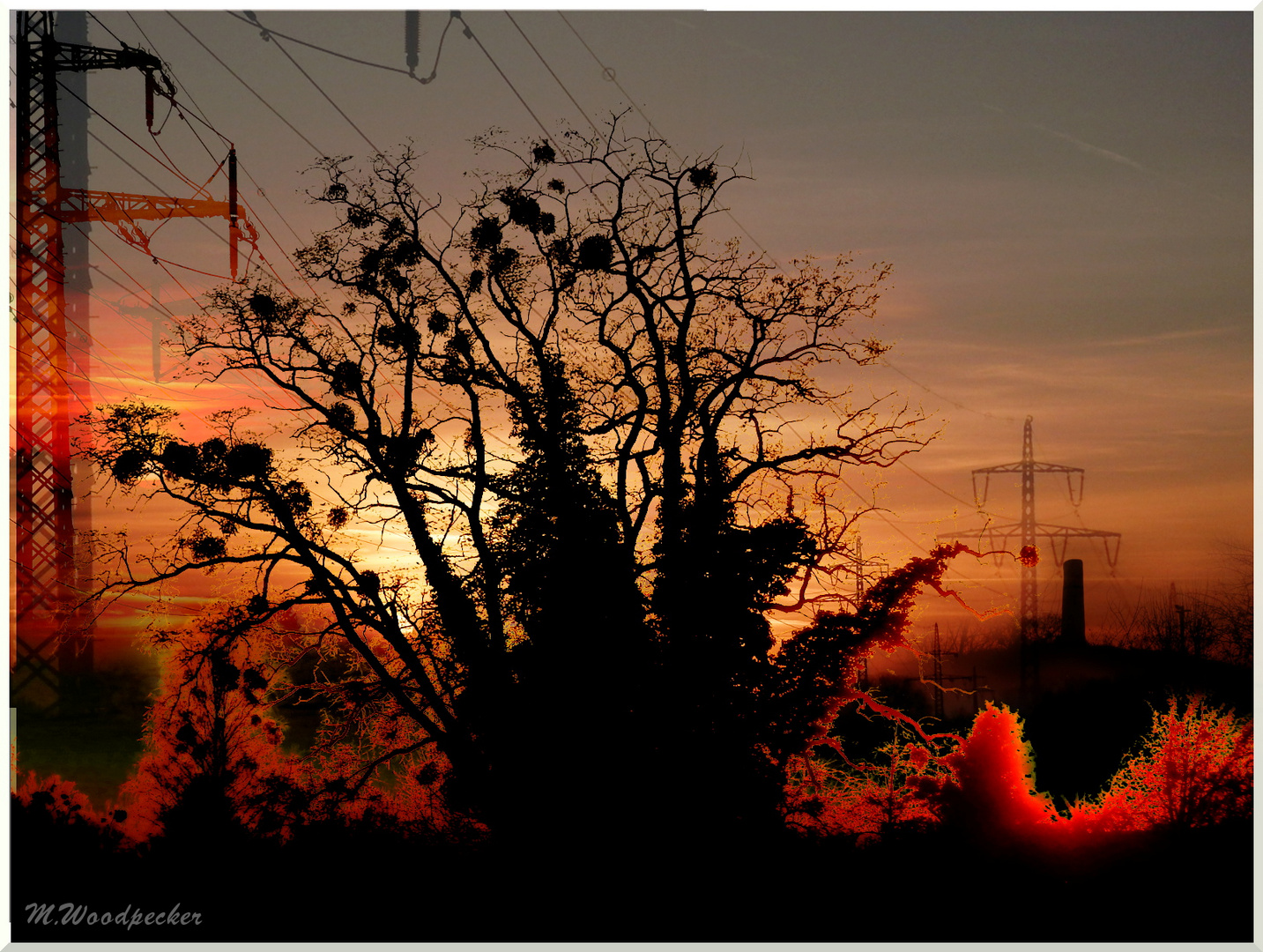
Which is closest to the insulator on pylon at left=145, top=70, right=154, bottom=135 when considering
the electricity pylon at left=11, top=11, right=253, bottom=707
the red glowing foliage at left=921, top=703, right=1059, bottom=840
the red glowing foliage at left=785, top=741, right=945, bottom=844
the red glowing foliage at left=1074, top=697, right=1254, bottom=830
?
the electricity pylon at left=11, top=11, right=253, bottom=707

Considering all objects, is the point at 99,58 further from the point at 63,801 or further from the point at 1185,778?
the point at 1185,778

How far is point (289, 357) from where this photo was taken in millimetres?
7605

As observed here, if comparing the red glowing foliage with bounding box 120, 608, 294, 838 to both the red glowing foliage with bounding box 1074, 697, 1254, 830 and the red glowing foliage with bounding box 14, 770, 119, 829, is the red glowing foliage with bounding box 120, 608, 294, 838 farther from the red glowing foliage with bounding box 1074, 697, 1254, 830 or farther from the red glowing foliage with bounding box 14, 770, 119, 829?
the red glowing foliage with bounding box 1074, 697, 1254, 830

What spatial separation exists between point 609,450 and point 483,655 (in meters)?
1.94

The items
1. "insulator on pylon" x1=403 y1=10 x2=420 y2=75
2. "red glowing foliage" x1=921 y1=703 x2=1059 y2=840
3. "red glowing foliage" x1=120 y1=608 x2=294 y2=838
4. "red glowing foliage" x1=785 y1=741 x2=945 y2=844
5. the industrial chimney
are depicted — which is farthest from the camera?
the industrial chimney

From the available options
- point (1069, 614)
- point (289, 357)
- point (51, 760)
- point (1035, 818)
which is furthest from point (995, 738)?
point (1069, 614)

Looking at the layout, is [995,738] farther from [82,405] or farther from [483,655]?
[82,405]

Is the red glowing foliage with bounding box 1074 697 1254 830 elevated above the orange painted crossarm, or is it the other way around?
the orange painted crossarm

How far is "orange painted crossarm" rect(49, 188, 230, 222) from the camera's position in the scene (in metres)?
7.20

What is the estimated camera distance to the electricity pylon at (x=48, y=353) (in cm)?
688

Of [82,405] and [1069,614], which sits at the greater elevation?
[82,405]

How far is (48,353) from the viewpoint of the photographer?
23.0 ft

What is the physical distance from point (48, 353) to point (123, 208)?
1272 mm

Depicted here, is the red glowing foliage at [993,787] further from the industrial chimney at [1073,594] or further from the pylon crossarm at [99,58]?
the industrial chimney at [1073,594]
